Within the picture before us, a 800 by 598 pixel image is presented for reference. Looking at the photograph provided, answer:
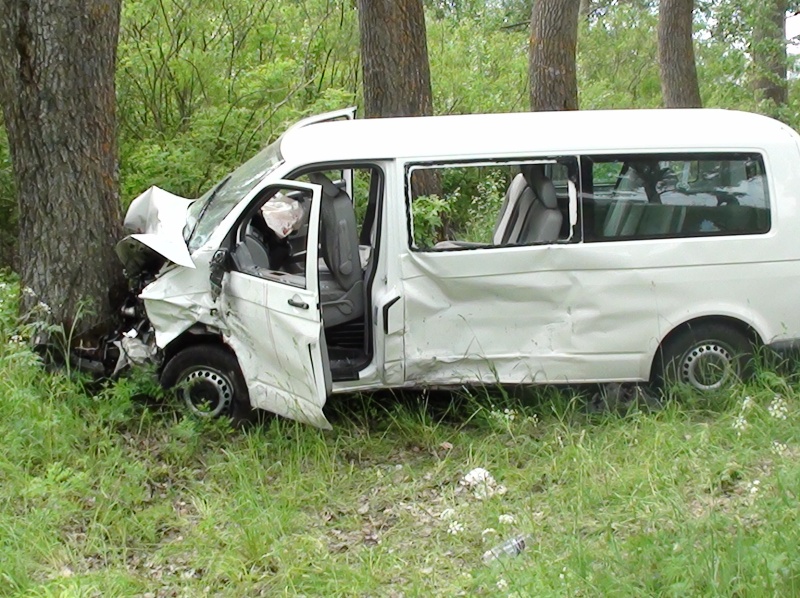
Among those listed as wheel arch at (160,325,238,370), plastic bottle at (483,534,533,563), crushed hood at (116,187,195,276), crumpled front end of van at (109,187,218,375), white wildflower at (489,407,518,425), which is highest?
crushed hood at (116,187,195,276)

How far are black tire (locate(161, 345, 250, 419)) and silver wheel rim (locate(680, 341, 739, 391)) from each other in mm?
3050

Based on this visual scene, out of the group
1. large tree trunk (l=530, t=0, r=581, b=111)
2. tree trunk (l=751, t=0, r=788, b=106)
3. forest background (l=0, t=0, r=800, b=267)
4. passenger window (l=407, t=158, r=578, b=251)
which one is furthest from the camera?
tree trunk (l=751, t=0, r=788, b=106)

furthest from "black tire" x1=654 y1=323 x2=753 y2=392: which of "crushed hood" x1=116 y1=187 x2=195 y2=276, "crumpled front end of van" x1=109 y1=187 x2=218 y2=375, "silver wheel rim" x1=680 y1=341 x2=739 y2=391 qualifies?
"crushed hood" x1=116 y1=187 x2=195 y2=276

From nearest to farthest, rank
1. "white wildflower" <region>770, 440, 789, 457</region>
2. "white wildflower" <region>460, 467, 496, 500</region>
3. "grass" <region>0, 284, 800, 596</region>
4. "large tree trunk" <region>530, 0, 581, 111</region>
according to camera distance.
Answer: "grass" <region>0, 284, 800, 596</region> → "white wildflower" <region>770, 440, 789, 457</region> → "white wildflower" <region>460, 467, 496, 500</region> → "large tree trunk" <region>530, 0, 581, 111</region>

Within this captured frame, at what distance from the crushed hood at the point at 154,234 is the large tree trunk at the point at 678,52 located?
8534 mm

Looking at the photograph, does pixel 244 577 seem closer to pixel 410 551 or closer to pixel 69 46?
pixel 410 551

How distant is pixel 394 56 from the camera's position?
9953 mm

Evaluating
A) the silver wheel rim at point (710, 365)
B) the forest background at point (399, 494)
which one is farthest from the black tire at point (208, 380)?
the silver wheel rim at point (710, 365)

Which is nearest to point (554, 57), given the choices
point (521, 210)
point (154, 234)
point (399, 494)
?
point (521, 210)

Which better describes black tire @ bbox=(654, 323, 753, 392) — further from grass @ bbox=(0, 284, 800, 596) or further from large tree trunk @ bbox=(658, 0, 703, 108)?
large tree trunk @ bbox=(658, 0, 703, 108)

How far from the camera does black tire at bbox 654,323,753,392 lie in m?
6.47

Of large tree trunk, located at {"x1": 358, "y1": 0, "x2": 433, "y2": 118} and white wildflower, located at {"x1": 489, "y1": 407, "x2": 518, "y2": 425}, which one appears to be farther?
large tree trunk, located at {"x1": 358, "y1": 0, "x2": 433, "y2": 118}

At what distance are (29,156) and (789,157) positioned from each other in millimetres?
5243

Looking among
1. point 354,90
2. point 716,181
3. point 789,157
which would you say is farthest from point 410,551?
point 354,90
